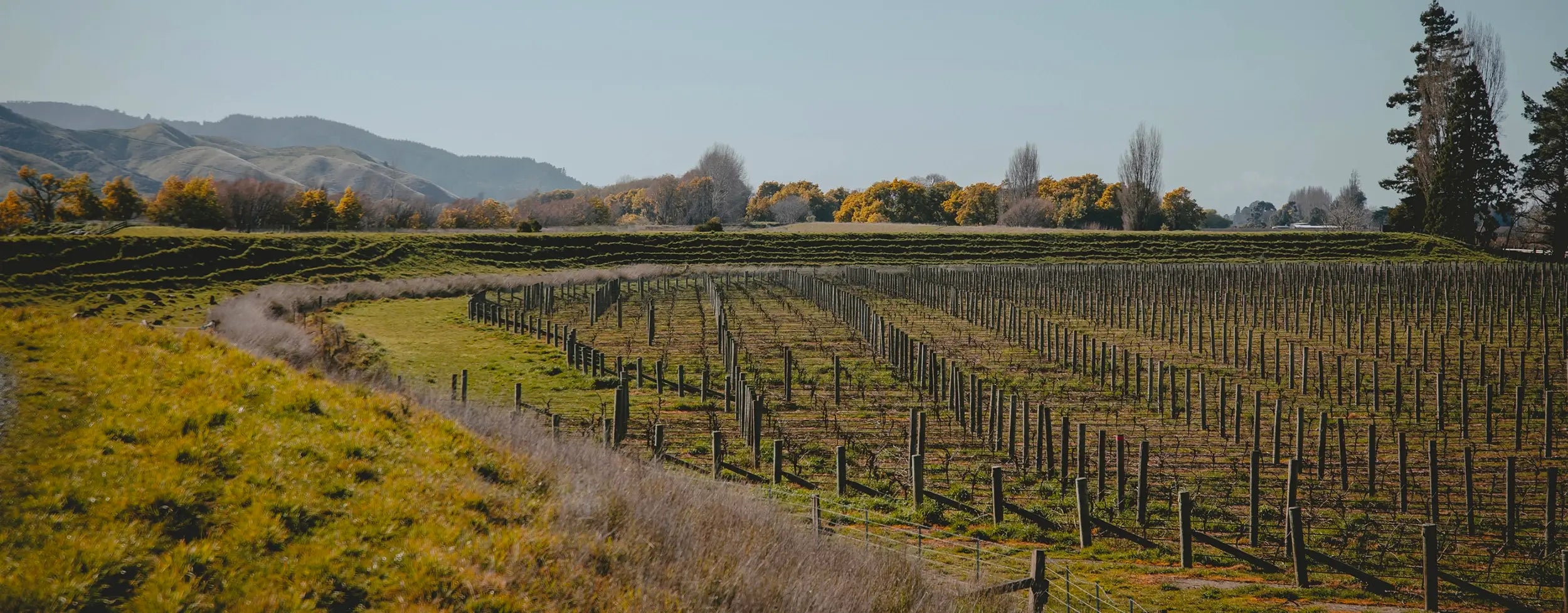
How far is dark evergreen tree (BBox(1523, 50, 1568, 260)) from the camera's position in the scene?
2347 inches


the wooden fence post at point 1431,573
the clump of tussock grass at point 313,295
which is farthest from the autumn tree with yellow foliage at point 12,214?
the wooden fence post at point 1431,573

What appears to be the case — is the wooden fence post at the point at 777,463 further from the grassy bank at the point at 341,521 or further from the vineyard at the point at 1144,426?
the grassy bank at the point at 341,521

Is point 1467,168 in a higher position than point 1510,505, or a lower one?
higher

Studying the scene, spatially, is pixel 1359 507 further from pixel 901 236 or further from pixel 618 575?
pixel 901 236

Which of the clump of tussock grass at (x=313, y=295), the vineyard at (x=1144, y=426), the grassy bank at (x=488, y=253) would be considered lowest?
the vineyard at (x=1144, y=426)

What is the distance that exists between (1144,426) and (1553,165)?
6070 centimetres

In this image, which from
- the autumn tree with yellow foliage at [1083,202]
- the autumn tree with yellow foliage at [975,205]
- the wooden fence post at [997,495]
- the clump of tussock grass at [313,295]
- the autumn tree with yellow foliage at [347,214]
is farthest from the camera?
the autumn tree with yellow foliage at [975,205]

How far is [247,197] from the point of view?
230ft

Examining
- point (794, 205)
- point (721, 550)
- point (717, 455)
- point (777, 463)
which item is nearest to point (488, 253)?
point (717, 455)

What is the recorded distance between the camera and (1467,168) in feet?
195

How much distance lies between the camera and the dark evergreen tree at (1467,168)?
58750 millimetres

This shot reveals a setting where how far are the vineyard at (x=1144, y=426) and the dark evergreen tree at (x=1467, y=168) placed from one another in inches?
1291

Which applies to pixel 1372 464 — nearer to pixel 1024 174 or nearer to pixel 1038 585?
pixel 1038 585

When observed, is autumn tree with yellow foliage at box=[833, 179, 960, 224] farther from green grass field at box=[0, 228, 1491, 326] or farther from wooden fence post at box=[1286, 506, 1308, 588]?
wooden fence post at box=[1286, 506, 1308, 588]
